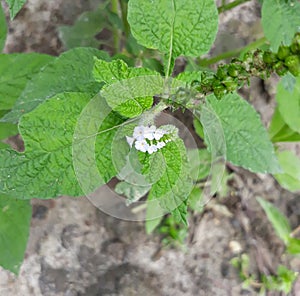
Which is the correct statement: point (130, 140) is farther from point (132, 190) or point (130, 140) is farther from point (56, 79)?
point (132, 190)

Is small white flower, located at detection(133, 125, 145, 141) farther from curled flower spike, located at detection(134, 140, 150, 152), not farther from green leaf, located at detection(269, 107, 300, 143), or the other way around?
green leaf, located at detection(269, 107, 300, 143)

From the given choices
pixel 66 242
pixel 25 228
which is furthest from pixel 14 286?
pixel 25 228

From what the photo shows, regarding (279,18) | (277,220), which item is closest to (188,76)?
(279,18)

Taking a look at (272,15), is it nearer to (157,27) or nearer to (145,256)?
(157,27)

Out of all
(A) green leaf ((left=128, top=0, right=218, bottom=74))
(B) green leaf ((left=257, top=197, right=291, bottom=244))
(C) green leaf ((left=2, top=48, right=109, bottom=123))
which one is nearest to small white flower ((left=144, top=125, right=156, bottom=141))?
(A) green leaf ((left=128, top=0, right=218, bottom=74))

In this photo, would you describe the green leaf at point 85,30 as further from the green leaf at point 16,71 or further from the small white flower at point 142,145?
the small white flower at point 142,145
